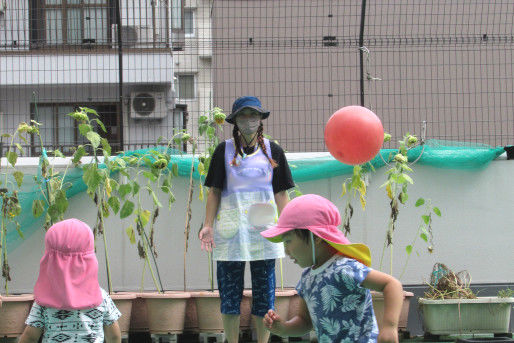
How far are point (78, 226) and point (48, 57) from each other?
16.1 ft

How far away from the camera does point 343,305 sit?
3166mm

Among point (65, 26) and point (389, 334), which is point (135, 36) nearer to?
→ point (65, 26)

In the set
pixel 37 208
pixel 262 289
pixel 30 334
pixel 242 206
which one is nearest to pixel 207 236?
pixel 242 206

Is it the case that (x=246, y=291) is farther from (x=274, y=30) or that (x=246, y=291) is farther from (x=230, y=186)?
(x=274, y=30)

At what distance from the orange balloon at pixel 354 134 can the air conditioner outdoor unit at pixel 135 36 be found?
3.09 meters

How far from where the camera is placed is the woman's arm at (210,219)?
4734 millimetres

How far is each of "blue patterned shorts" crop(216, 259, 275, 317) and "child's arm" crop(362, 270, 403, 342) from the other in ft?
5.69

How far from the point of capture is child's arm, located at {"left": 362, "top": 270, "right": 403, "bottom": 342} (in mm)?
2900

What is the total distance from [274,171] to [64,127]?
350cm

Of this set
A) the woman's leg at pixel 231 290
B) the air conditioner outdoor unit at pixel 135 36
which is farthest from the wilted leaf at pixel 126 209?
the air conditioner outdoor unit at pixel 135 36

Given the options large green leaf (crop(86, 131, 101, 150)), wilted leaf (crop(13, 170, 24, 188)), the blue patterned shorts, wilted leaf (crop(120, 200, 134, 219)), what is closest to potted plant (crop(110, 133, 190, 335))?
wilted leaf (crop(120, 200, 134, 219))

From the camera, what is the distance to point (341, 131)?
4.91 meters

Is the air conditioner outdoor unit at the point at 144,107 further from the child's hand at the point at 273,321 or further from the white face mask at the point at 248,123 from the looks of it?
the child's hand at the point at 273,321

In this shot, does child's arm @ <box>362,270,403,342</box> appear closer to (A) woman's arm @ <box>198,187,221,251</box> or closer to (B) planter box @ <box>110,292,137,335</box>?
(A) woman's arm @ <box>198,187,221,251</box>
